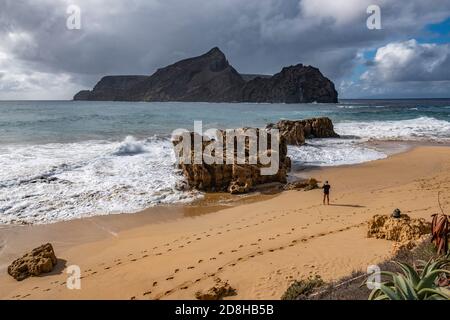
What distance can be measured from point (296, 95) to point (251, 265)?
428 feet

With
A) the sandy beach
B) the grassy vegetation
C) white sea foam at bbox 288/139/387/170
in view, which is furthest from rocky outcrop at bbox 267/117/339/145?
the grassy vegetation

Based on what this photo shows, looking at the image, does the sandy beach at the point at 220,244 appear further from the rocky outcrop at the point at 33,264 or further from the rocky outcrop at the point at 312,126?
the rocky outcrop at the point at 312,126

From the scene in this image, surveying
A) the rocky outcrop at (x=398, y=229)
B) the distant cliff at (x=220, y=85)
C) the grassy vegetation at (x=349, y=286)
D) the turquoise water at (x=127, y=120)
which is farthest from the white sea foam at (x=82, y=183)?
the distant cliff at (x=220, y=85)

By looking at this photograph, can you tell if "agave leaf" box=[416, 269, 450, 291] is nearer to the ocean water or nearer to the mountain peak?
the ocean water

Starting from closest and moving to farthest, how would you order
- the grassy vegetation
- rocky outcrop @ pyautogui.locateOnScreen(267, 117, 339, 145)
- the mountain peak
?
the grassy vegetation, rocky outcrop @ pyautogui.locateOnScreen(267, 117, 339, 145), the mountain peak

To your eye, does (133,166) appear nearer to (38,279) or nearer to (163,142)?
(163,142)

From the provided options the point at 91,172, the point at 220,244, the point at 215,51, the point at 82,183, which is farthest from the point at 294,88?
the point at 220,244

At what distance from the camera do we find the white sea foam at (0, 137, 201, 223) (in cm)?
1163

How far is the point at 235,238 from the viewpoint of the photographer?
29.2 ft

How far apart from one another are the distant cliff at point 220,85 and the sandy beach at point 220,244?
4854 inches

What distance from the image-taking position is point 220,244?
853 cm

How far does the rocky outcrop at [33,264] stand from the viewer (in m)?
7.60

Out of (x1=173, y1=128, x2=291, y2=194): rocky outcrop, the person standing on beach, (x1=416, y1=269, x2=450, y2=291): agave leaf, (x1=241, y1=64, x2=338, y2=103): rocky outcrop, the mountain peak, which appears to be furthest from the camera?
the mountain peak

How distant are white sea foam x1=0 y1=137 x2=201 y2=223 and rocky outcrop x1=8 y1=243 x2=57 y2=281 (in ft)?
9.82
